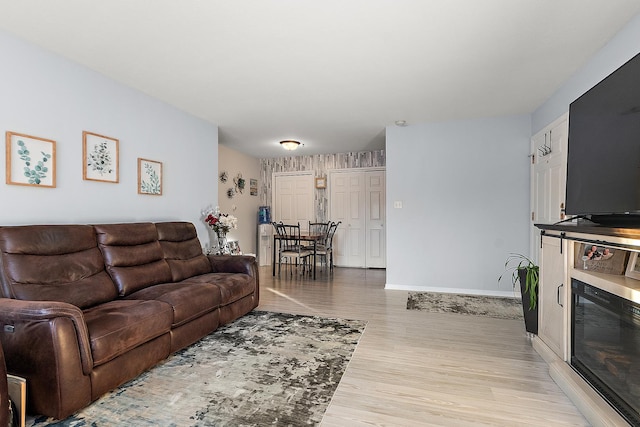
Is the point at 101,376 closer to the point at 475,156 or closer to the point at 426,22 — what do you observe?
the point at 426,22

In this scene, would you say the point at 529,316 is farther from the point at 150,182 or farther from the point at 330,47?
the point at 150,182

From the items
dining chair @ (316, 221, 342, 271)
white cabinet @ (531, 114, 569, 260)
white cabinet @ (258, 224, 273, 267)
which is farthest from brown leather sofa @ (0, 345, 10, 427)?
white cabinet @ (258, 224, 273, 267)

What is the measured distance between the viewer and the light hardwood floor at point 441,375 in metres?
1.71

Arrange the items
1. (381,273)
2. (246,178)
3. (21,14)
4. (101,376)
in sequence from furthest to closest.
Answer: (246,178) < (381,273) < (21,14) < (101,376)

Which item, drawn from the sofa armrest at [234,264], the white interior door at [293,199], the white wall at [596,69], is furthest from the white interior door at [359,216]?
the sofa armrest at [234,264]

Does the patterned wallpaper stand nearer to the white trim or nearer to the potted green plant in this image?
the white trim

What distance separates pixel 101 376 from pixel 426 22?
9.73ft

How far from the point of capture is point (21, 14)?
207 cm

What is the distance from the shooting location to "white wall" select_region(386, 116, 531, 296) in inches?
166

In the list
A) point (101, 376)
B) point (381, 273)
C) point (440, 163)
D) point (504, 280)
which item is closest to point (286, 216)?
point (381, 273)

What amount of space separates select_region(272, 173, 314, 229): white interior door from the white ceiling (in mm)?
3202

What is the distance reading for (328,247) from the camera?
6.04m

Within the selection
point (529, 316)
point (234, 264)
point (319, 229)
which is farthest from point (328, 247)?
point (529, 316)

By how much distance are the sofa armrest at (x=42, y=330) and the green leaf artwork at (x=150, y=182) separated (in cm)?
190
